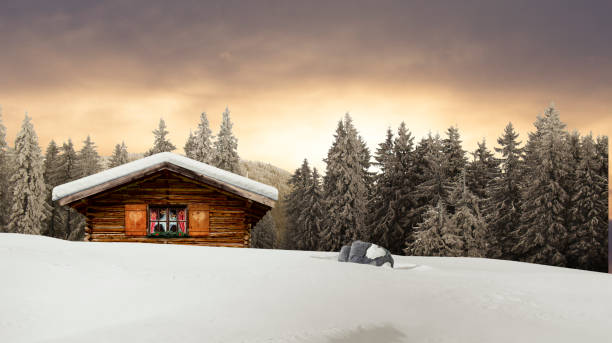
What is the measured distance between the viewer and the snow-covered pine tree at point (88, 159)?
58.0 metres

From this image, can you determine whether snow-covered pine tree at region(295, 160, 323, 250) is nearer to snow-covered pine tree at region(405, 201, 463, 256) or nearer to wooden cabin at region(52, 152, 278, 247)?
snow-covered pine tree at region(405, 201, 463, 256)

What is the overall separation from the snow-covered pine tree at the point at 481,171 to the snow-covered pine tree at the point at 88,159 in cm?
4453

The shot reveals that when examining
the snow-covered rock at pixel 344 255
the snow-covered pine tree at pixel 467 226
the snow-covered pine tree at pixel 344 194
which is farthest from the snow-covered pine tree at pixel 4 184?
the snow-covered rock at pixel 344 255

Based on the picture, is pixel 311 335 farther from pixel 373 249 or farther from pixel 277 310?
pixel 373 249

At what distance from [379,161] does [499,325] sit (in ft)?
146

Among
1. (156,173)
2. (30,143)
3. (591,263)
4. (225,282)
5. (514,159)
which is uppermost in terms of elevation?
(30,143)

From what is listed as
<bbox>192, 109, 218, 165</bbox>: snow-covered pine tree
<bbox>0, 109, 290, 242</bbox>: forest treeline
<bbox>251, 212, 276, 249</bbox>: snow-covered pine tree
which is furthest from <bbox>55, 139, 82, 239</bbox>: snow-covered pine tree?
<bbox>251, 212, 276, 249</bbox>: snow-covered pine tree

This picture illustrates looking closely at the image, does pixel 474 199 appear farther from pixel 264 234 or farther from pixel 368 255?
pixel 368 255

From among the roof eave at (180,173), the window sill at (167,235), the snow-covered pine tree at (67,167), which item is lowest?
the window sill at (167,235)

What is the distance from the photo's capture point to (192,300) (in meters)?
8.27

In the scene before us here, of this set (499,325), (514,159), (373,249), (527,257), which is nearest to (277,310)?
(499,325)

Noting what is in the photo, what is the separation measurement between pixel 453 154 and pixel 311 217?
17.0 metres

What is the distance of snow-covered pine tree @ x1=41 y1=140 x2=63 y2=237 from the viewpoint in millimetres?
53812

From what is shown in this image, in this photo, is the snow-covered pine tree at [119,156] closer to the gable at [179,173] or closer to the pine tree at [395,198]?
the pine tree at [395,198]
